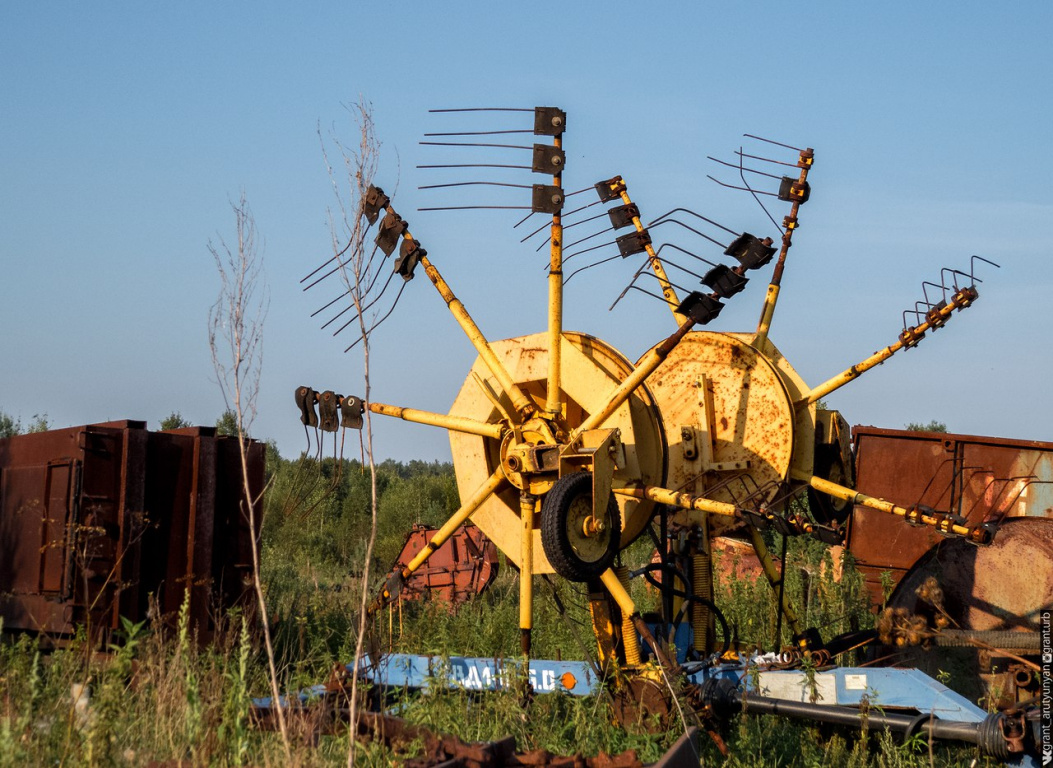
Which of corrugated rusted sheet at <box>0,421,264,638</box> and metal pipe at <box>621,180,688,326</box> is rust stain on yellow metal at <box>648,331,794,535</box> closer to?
metal pipe at <box>621,180,688,326</box>

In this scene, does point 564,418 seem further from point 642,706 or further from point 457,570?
point 457,570

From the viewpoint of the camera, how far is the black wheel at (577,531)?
6.88 meters

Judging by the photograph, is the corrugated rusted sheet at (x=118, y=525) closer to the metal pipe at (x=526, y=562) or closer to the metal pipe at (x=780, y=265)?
the metal pipe at (x=526, y=562)

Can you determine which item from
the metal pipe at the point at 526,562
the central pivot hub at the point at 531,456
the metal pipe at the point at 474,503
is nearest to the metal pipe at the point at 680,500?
the central pivot hub at the point at 531,456

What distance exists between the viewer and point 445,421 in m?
8.23

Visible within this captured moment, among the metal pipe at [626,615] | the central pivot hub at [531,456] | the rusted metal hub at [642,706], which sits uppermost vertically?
the central pivot hub at [531,456]

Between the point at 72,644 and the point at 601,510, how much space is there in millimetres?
3638

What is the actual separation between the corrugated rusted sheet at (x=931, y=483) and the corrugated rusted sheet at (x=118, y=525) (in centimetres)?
583

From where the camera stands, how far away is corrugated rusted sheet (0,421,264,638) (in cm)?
864

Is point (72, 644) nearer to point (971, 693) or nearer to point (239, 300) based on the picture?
point (239, 300)

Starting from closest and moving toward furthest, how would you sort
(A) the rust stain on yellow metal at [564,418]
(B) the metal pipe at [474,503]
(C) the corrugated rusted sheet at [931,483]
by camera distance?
(A) the rust stain on yellow metal at [564,418] → (B) the metal pipe at [474,503] → (C) the corrugated rusted sheet at [931,483]

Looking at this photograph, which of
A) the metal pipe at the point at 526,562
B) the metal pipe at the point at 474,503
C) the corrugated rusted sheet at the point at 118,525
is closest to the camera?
the metal pipe at the point at 526,562

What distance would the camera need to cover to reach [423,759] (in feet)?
16.5

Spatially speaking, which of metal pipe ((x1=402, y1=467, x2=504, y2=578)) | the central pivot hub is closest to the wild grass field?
metal pipe ((x1=402, y1=467, x2=504, y2=578))
